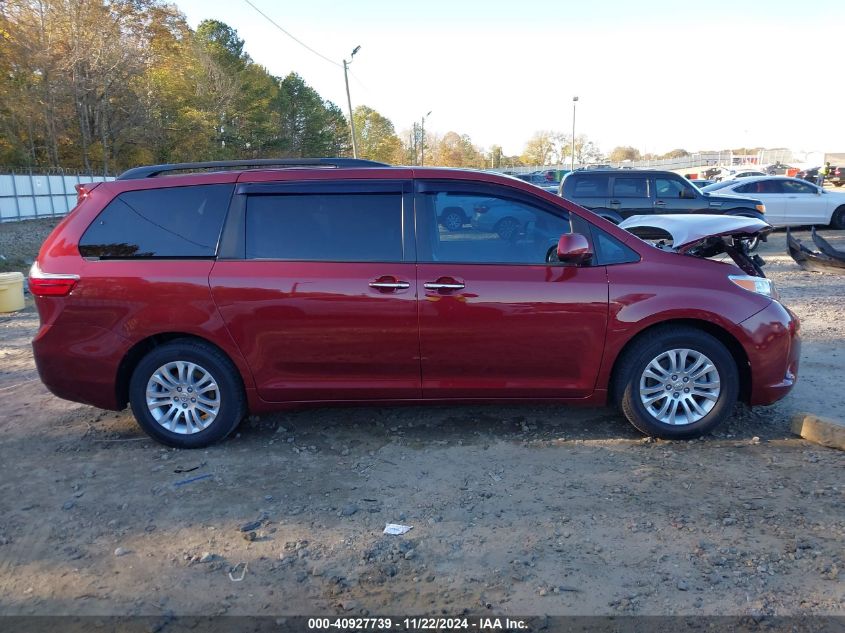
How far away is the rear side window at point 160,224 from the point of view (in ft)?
14.5

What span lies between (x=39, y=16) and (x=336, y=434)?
40351 millimetres

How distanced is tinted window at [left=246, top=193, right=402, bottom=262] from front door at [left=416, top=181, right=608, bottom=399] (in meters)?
0.22

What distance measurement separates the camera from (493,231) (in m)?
4.45

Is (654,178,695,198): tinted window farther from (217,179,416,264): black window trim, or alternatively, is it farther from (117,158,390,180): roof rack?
(217,179,416,264): black window trim

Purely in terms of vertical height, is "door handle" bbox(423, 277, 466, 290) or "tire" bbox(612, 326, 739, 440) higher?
"door handle" bbox(423, 277, 466, 290)

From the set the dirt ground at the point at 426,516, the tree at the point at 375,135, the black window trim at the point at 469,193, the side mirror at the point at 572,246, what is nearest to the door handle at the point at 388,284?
the black window trim at the point at 469,193

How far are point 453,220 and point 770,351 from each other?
230 cm

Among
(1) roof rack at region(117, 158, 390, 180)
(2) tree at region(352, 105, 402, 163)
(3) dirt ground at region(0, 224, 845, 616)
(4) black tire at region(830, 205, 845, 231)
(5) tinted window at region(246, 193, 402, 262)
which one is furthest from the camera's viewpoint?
(2) tree at region(352, 105, 402, 163)

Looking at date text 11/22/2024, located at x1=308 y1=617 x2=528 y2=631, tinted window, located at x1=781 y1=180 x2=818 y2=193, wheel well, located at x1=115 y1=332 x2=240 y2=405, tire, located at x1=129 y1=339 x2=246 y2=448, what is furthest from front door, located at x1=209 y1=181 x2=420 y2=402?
tinted window, located at x1=781 y1=180 x2=818 y2=193

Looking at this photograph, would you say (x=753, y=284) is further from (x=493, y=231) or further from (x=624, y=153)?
(x=624, y=153)

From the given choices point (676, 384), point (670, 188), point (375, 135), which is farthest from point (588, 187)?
point (375, 135)

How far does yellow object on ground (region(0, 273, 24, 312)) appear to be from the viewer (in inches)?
384

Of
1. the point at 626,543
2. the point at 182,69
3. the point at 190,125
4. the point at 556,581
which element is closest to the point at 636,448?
the point at 626,543

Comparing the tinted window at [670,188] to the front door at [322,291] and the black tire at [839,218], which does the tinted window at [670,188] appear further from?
the front door at [322,291]
